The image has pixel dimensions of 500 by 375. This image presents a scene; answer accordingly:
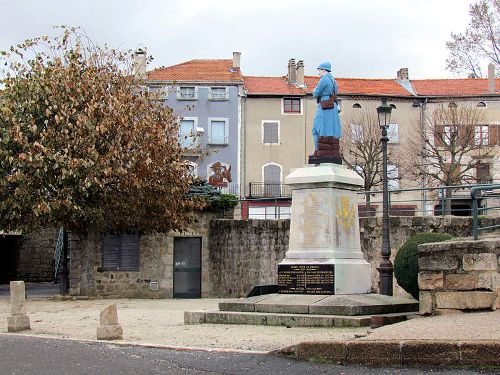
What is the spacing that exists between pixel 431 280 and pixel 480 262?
0.82 m

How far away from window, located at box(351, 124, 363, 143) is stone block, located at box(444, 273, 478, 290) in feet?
113

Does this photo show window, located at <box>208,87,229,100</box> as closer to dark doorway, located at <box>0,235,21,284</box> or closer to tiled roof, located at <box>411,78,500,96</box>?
tiled roof, located at <box>411,78,500,96</box>

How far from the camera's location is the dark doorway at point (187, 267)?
84.9 feet

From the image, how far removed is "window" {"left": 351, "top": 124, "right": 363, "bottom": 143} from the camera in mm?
46081

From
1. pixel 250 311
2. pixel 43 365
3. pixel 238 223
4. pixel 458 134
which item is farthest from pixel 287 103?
pixel 43 365

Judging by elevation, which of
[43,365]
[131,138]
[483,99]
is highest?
[483,99]

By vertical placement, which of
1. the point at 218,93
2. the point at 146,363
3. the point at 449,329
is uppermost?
the point at 218,93

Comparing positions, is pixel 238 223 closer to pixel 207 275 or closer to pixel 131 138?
pixel 207 275

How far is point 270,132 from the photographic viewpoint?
50406 mm

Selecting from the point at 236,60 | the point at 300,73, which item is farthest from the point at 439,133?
the point at 236,60

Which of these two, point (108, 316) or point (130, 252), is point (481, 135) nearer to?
point (130, 252)

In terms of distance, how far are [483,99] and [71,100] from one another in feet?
110

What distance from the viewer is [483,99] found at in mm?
49156

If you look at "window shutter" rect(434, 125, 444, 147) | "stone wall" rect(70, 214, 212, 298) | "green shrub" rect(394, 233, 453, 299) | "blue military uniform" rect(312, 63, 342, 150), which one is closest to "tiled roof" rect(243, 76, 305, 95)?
"window shutter" rect(434, 125, 444, 147)
